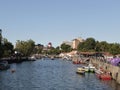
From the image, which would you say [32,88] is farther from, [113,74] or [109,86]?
[113,74]

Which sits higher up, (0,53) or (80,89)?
(0,53)

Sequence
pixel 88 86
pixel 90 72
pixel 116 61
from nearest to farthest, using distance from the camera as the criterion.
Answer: pixel 88 86, pixel 116 61, pixel 90 72

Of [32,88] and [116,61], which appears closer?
[32,88]

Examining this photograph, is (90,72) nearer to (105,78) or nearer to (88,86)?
(105,78)

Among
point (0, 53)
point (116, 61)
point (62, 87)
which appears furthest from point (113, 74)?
point (0, 53)

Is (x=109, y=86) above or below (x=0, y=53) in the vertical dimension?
below

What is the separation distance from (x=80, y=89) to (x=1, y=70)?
192 ft

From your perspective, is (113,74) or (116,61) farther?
(116,61)

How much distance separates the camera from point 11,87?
80.8 meters

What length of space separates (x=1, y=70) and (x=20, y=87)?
52994 mm

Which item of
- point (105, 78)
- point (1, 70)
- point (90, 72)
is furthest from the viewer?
point (1, 70)

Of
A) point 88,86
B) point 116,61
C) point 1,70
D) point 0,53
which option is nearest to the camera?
point 88,86

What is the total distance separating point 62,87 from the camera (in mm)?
82375

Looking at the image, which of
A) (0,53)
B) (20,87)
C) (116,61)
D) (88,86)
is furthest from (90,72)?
(0,53)
